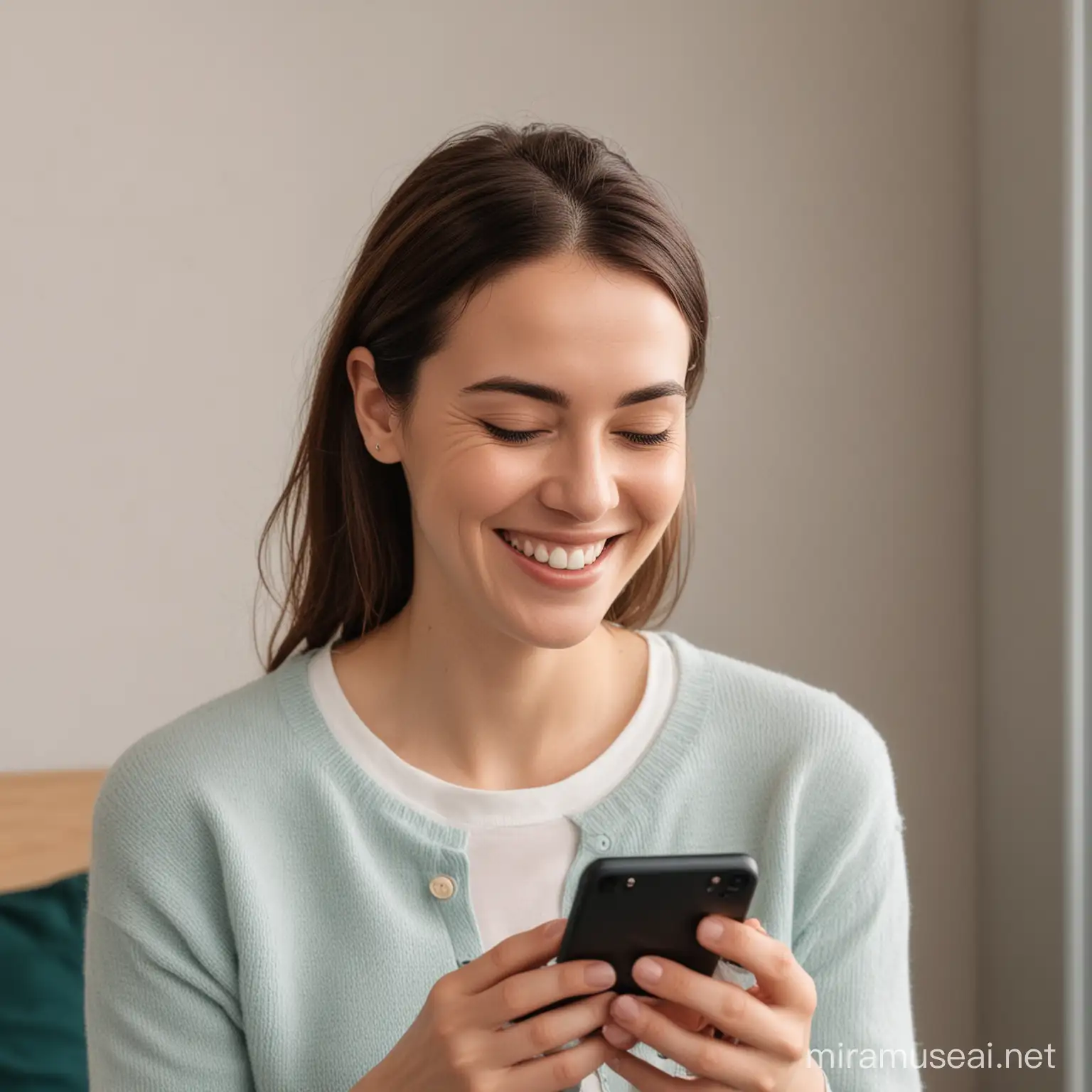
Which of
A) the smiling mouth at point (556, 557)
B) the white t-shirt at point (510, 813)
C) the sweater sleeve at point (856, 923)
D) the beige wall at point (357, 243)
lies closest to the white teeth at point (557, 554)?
the smiling mouth at point (556, 557)

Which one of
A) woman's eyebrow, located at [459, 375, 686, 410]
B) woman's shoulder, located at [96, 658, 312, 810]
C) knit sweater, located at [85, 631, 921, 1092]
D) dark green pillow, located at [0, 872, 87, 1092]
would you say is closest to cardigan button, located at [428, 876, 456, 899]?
knit sweater, located at [85, 631, 921, 1092]

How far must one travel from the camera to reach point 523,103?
2141mm

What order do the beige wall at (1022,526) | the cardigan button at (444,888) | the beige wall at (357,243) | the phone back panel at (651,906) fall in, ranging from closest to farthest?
1. the phone back panel at (651,906)
2. the cardigan button at (444,888)
3. the beige wall at (1022,526)
4. the beige wall at (357,243)

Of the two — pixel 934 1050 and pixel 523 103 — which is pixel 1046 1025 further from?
pixel 523 103

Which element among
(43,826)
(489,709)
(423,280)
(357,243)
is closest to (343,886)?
(489,709)

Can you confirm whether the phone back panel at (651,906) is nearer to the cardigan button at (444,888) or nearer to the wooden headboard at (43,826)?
the cardigan button at (444,888)

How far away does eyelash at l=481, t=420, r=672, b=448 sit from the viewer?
112cm

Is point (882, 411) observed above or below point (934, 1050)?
above

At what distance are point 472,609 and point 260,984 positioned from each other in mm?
362

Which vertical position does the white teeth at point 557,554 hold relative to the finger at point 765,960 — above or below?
above

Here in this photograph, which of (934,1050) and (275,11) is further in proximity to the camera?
(934,1050)

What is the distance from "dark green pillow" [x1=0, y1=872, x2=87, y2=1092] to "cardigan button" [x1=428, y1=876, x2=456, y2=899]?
69cm

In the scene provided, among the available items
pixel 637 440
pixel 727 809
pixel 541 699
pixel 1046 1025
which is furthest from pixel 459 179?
pixel 1046 1025

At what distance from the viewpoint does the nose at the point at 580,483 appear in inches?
43.5
